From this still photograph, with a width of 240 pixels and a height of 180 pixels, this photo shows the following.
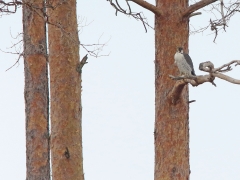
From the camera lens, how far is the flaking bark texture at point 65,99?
718cm

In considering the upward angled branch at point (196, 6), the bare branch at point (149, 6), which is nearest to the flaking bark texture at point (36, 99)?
the bare branch at point (149, 6)

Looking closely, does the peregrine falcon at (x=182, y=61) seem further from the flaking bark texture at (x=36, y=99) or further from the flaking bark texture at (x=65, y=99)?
the flaking bark texture at (x=36, y=99)

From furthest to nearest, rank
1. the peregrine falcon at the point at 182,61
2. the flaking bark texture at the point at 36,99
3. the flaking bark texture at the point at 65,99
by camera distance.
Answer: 1. the flaking bark texture at the point at 36,99
2. the flaking bark texture at the point at 65,99
3. the peregrine falcon at the point at 182,61

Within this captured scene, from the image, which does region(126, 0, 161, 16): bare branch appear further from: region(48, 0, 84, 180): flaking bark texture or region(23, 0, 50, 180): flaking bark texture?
region(23, 0, 50, 180): flaking bark texture

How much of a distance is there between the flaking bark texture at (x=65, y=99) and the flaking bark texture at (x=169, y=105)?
140 cm

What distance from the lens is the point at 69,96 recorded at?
287 inches

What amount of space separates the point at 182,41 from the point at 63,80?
169 cm

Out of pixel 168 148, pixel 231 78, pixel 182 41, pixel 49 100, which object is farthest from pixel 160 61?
pixel 49 100

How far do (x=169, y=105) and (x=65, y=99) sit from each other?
1613 millimetres

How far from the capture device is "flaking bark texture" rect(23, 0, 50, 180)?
7.83 m

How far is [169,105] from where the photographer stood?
605 centimetres

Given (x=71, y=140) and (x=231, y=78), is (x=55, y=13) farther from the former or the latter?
(x=231, y=78)

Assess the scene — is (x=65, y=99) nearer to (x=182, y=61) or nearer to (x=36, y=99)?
(x=36, y=99)

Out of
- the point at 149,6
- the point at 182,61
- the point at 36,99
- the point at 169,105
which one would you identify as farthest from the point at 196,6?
the point at 36,99
